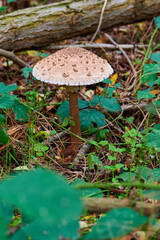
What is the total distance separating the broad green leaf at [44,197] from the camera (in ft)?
2.83

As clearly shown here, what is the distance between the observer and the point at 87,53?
245 cm

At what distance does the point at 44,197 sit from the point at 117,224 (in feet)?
1.17

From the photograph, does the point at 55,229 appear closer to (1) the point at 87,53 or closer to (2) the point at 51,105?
(1) the point at 87,53

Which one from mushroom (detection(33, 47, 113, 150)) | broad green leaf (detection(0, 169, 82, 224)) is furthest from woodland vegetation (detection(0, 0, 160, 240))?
mushroom (detection(33, 47, 113, 150))

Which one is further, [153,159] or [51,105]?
[51,105]

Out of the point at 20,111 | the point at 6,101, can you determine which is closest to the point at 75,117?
the point at 20,111

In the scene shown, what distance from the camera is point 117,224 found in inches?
41.4

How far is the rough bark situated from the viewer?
3.64 metres

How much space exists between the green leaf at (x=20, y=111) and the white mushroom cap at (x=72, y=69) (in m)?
0.52

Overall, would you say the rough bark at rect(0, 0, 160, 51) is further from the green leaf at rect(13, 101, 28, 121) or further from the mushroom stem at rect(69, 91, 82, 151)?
the mushroom stem at rect(69, 91, 82, 151)

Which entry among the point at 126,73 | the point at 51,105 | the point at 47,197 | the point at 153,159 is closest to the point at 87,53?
the point at 51,105

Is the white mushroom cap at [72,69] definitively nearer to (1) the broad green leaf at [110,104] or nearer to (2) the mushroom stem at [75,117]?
(2) the mushroom stem at [75,117]

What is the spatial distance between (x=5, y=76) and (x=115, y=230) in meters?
3.23

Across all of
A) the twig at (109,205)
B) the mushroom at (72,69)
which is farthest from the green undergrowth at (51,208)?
the mushroom at (72,69)
